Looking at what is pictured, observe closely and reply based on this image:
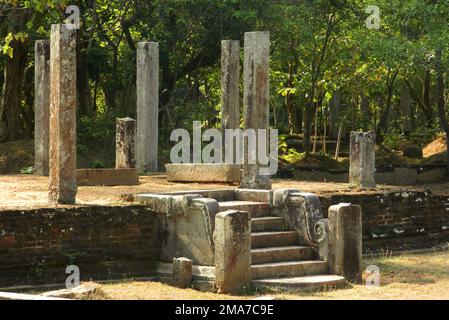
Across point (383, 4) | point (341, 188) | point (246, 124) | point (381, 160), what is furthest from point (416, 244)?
point (381, 160)

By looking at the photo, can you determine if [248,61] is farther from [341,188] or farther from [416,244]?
[416,244]

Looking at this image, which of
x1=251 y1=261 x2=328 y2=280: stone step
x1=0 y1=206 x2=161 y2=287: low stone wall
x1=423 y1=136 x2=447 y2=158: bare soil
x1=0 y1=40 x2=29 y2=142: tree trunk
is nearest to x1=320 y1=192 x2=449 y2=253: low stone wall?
x1=251 y1=261 x2=328 y2=280: stone step

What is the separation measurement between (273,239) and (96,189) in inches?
129

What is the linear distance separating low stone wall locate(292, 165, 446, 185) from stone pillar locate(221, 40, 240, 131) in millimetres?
3920

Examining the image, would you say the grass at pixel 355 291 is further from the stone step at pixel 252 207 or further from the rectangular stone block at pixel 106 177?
the rectangular stone block at pixel 106 177

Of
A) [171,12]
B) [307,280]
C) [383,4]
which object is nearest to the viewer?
[307,280]

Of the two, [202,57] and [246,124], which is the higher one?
[202,57]

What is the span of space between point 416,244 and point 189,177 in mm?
4029

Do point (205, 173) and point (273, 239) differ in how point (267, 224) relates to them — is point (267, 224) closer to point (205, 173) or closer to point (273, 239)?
point (273, 239)

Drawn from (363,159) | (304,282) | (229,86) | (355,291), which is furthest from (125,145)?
(355,291)

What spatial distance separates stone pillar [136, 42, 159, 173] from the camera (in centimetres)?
2041

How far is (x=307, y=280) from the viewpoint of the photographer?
512 inches

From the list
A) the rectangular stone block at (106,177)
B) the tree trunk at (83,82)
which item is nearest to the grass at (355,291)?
the rectangular stone block at (106,177)
